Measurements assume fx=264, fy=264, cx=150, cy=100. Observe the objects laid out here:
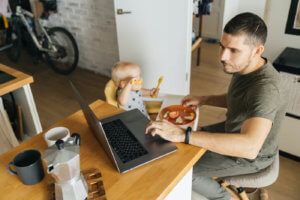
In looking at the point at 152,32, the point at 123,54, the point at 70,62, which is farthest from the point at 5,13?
the point at 152,32

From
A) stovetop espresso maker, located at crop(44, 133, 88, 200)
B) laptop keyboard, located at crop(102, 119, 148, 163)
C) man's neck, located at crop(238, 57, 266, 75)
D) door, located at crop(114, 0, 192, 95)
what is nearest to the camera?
stovetop espresso maker, located at crop(44, 133, 88, 200)

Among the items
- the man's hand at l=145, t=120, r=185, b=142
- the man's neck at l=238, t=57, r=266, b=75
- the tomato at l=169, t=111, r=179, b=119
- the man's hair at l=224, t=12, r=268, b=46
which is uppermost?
the man's hair at l=224, t=12, r=268, b=46

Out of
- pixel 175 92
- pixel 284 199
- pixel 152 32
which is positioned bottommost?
pixel 284 199

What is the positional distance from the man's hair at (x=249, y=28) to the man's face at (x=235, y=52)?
2 centimetres

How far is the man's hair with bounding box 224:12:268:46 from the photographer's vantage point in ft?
4.14

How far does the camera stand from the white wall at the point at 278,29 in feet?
6.88

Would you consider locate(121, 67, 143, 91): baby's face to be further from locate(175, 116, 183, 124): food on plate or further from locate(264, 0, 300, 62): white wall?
locate(264, 0, 300, 62): white wall

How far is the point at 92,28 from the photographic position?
11.5 feet

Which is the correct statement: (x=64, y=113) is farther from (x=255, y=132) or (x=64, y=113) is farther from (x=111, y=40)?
(x=255, y=132)

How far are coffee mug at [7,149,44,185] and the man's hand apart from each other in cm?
47

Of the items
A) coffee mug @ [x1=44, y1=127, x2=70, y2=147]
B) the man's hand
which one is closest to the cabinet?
the man's hand

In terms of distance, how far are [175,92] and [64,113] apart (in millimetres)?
1294

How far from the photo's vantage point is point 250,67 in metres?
1.39

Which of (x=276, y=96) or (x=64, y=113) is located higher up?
(x=276, y=96)
